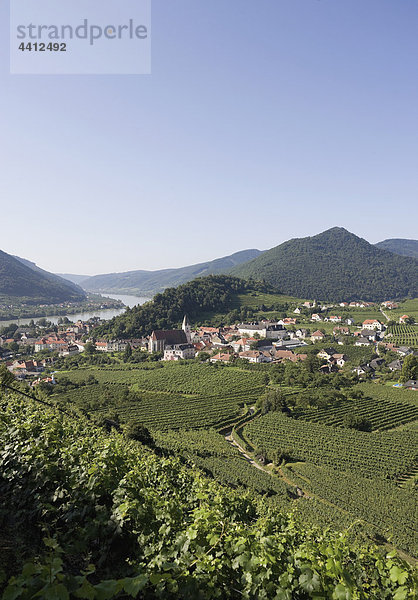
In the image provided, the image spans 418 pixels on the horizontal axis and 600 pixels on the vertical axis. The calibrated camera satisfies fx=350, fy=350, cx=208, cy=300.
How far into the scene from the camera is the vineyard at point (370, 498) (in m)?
18.9

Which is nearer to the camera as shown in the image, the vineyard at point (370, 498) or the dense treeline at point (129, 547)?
the dense treeline at point (129, 547)

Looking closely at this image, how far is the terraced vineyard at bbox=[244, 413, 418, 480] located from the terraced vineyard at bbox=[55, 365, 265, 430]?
6.20 meters

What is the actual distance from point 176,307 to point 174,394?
189 feet

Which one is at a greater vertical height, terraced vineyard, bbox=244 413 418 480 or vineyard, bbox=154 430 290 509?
vineyard, bbox=154 430 290 509

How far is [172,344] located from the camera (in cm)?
8525

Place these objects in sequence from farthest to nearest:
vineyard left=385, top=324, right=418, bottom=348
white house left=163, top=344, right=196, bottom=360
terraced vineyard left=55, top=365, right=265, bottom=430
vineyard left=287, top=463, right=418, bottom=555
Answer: vineyard left=385, top=324, right=418, bottom=348, white house left=163, top=344, right=196, bottom=360, terraced vineyard left=55, top=365, right=265, bottom=430, vineyard left=287, top=463, right=418, bottom=555

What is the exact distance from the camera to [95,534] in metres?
4.42

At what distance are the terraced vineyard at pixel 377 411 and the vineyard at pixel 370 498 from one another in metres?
14.2

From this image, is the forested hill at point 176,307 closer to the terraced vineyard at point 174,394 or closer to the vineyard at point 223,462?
the terraced vineyard at point 174,394

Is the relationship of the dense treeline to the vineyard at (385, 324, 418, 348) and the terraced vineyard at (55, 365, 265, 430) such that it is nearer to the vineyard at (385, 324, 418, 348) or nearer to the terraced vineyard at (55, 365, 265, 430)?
the terraced vineyard at (55, 365, 265, 430)

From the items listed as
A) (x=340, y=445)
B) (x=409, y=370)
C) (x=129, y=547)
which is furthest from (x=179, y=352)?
(x=129, y=547)

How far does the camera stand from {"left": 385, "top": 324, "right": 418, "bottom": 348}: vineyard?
85.6m

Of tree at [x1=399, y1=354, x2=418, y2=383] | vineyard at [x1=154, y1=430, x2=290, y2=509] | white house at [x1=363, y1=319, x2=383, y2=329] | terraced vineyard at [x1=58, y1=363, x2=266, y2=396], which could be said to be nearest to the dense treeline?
vineyard at [x1=154, y1=430, x2=290, y2=509]

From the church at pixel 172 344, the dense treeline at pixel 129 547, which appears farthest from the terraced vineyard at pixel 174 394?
the dense treeline at pixel 129 547
